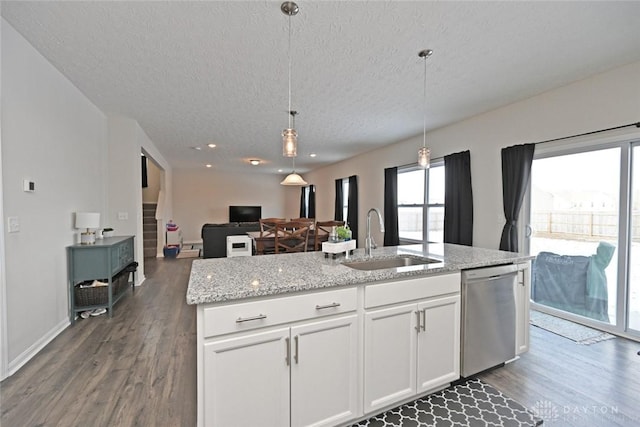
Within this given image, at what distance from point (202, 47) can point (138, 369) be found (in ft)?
8.40

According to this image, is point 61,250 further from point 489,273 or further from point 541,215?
point 541,215

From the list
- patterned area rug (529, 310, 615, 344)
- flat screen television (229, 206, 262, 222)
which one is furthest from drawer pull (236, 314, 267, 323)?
flat screen television (229, 206, 262, 222)

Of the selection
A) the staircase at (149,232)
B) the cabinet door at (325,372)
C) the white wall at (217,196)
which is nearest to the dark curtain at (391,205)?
the cabinet door at (325,372)

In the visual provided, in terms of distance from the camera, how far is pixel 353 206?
22.9 ft

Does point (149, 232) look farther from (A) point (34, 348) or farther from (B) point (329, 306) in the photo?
(B) point (329, 306)

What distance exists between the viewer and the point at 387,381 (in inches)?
65.7

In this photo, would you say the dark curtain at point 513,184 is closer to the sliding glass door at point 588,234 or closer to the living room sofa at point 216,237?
the sliding glass door at point 588,234

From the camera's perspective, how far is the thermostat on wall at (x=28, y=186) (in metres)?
2.26

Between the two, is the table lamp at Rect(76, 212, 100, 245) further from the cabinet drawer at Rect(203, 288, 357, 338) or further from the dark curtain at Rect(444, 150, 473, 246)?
the dark curtain at Rect(444, 150, 473, 246)

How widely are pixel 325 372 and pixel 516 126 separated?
12.0 ft

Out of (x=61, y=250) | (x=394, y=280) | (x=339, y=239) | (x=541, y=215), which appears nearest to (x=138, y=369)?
(x=61, y=250)

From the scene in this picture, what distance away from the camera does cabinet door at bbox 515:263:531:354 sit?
226cm

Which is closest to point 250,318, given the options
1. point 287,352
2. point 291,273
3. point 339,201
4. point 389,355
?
point 287,352

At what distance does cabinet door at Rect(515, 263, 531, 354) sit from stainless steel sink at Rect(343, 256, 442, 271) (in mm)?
807
